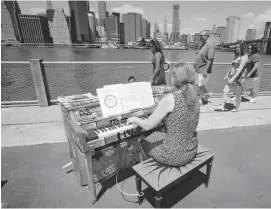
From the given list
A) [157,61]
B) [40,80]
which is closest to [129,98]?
[157,61]

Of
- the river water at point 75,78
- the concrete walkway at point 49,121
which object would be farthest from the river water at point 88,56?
the concrete walkway at point 49,121

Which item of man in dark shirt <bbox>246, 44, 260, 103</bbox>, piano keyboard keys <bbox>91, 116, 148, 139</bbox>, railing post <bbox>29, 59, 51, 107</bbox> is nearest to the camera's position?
piano keyboard keys <bbox>91, 116, 148, 139</bbox>

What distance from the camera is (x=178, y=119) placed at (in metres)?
1.96

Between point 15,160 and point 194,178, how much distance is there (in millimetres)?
3283

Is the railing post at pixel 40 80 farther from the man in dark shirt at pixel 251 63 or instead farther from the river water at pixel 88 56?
the river water at pixel 88 56

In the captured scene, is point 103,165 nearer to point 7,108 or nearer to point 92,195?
point 92,195

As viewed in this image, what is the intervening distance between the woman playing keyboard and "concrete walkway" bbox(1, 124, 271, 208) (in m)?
0.79

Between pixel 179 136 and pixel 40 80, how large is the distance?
5.02 m

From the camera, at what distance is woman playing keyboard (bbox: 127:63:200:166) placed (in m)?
1.92

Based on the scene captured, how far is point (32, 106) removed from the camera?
5.78 meters

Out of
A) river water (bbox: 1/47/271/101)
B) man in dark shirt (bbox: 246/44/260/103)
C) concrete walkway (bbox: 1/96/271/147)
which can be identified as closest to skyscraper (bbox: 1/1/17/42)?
river water (bbox: 1/47/271/101)

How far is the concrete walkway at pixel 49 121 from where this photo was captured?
158 inches

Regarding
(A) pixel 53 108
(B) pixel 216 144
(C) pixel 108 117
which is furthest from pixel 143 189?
(A) pixel 53 108

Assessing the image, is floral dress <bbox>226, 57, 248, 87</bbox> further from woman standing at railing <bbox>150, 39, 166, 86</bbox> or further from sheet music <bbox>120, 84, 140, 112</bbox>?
sheet music <bbox>120, 84, 140, 112</bbox>
